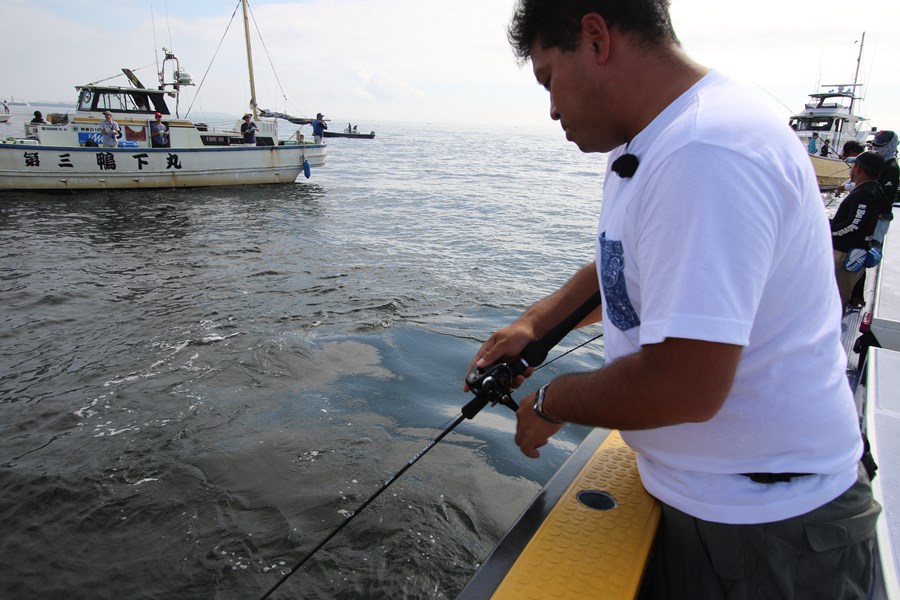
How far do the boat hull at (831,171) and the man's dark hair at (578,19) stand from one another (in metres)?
28.9

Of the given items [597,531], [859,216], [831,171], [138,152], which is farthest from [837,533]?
[831,171]

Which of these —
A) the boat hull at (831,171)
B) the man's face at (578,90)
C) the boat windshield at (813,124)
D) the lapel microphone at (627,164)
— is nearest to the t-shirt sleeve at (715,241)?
the lapel microphone at (627,164)

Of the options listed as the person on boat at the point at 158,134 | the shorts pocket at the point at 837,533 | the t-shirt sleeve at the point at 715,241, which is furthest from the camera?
the person on boat at the point at 158,134

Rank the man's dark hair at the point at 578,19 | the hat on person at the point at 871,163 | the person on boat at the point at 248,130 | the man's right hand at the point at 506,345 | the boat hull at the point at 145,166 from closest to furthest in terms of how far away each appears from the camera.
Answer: the man's dark hair at the point at 578,19 → the man's right hand at the point at 506,345 → the hat on person at the point at 871,163 → the boat hull at the point at 145,166 → the person on boat at the point at 248,130

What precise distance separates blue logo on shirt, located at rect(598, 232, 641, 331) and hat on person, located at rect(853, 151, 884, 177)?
20.9 ft

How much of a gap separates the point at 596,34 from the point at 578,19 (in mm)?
56

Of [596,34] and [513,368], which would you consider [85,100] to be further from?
[596,34]

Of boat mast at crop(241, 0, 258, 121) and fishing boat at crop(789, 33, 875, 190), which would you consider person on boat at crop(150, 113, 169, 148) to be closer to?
boat mast at crop(241, 0, 258, 121)

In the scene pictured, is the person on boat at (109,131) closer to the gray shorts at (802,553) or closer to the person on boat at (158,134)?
the person on boat at (158,134)

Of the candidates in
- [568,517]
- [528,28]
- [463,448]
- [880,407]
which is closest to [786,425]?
[568,517]

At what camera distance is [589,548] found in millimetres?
1664

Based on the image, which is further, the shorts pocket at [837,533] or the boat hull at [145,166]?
the boat hull at [145,166]

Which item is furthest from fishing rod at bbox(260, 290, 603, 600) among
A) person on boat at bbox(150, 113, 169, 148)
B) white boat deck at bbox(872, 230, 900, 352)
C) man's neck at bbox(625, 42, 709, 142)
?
person on boat at bbox(150, 113, 169, 148)

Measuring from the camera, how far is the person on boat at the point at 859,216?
5.88 meters
